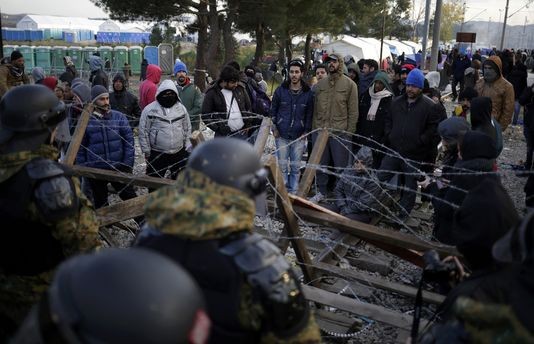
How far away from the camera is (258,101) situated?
26.3 ft

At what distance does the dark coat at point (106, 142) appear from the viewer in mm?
5734

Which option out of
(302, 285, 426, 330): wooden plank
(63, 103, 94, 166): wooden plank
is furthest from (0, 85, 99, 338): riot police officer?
(63, 103, 94, 166): wooden plank

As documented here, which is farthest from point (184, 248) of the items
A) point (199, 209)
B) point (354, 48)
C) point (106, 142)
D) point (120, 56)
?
point (354, 48)

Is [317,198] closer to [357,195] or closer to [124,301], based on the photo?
[357,195]

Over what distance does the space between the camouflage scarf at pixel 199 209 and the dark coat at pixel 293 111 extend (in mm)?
5220

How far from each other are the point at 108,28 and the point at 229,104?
2172 inches

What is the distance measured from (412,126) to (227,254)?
487 centimetres

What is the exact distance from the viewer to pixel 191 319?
53.5 inches

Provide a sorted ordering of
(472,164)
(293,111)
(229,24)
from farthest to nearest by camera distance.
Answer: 1. (229,24)
2. (293,111)
3. (472,164)

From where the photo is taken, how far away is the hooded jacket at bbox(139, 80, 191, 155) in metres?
5.96

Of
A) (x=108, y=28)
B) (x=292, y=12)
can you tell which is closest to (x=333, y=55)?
(x=292, y=12)

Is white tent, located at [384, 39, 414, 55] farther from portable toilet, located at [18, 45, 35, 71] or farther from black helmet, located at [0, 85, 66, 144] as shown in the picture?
black helmet, located at [0, 85, 66, 144]

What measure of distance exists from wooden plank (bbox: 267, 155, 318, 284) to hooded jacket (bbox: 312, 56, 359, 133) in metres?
3.22

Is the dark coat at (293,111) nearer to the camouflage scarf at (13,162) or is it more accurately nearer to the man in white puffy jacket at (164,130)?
the man in white puffy jacket at (164,130)
